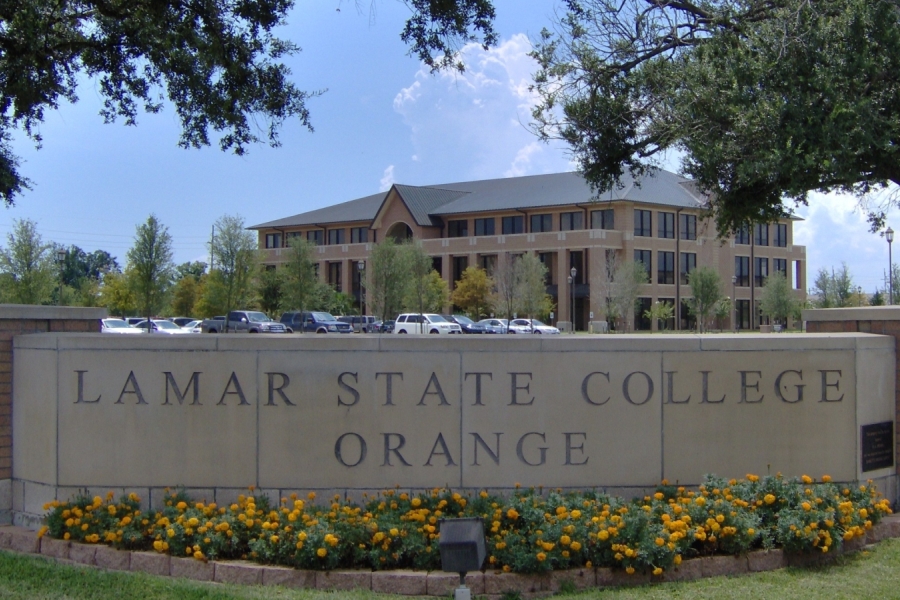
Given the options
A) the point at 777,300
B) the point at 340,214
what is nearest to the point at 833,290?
A: the point at 777,300

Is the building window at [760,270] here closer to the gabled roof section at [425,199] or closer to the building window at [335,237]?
the gabled roof section at [425,199]

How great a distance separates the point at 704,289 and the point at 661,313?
3773 mm

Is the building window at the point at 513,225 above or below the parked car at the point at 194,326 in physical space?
above

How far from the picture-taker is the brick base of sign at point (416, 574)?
21.3 ft

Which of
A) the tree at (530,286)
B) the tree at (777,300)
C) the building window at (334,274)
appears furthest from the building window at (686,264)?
the building window at (334,274)

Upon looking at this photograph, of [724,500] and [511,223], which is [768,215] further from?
[511,223]

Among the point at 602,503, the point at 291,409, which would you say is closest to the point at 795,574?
the point at 602,503

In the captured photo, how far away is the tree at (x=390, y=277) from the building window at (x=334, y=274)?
61.1 feet

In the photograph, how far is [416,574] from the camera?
260 inches

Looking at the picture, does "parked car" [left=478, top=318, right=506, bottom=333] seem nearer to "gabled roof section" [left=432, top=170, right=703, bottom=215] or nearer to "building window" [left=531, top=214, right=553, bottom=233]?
"gabled roof section" [left=432, top=170, right=703, bottom=215]

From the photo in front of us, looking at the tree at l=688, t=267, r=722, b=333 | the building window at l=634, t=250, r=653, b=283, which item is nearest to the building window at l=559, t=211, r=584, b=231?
the building window at l=634, t=250, r=653, b=283

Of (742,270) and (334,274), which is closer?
(742,270)

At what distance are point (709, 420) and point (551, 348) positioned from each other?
163 cm

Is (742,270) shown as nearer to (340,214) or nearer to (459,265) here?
(459,265)
